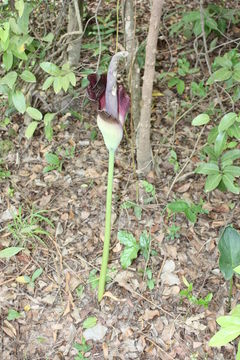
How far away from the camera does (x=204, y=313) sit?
1.83 metres

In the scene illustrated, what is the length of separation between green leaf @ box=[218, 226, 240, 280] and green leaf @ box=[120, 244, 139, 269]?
374 mm

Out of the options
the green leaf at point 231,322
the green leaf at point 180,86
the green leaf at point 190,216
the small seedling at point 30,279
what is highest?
the green leaf at point 180,86

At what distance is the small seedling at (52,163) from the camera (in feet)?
7.47

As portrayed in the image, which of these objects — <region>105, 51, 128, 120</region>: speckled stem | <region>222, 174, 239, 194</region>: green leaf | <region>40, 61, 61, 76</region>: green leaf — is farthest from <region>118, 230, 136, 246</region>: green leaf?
<region>40, 61, 61, 76</region>: green leaf

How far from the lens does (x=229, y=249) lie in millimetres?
1729

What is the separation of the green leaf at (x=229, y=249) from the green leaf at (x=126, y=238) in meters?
0.40

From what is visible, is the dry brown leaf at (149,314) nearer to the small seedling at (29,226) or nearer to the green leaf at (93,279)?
the green leaf at (93,279)

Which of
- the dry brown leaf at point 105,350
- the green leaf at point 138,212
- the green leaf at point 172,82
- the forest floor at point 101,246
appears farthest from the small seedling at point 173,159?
the dry brown leaf at point 105,350

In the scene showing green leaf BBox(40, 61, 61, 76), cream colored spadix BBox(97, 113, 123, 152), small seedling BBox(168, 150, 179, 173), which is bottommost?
small seedling BBox(168, 150, 179, 173)

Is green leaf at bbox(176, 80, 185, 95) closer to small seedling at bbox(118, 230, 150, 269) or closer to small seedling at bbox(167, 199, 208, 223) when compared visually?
small seedling at bbox(167, 199, 208, 223)

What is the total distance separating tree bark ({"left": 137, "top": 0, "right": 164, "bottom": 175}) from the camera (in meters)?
1.71

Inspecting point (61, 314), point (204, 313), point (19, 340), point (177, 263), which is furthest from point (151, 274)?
point (19, 340)

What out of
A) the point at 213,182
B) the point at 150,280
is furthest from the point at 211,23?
the point at 150,280

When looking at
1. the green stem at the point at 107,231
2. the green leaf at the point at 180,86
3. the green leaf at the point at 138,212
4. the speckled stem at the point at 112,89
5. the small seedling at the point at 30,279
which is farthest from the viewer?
the green leaf at the point at 180,86
